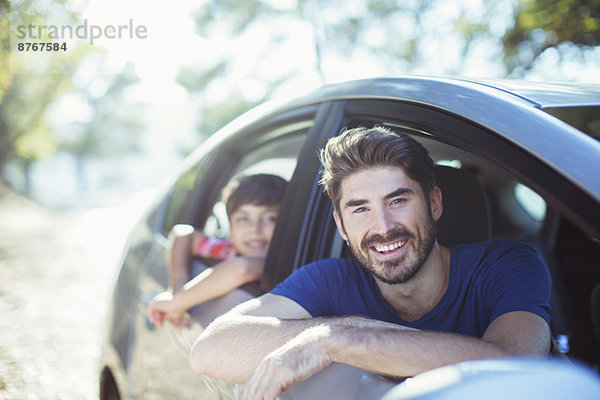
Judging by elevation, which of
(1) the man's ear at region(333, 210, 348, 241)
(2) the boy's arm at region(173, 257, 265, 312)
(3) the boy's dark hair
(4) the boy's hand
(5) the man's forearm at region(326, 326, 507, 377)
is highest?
(3) the boy's dark hair

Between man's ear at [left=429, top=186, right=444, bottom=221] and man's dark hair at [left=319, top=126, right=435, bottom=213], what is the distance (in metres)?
0.03

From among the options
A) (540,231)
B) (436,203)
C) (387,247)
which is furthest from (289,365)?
(540,231)

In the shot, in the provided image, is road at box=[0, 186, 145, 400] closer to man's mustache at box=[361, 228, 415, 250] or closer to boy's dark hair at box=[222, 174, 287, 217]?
boy's dark hair at box=[222, 174, 287, 217]

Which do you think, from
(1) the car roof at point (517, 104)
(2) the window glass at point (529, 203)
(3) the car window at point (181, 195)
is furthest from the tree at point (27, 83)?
(1) the car roof at point (517, 104)

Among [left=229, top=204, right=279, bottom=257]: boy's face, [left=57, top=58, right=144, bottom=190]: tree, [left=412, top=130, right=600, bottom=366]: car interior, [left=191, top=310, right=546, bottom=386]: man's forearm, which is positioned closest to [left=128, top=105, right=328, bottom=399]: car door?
[left=191, top=310, right=546, bottom=386]: man's forearm

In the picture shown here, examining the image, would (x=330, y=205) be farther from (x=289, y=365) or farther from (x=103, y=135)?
(x=103, y=135)

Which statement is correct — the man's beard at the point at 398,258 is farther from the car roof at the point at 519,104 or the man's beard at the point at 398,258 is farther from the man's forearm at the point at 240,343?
the car roof at the point at 519,104

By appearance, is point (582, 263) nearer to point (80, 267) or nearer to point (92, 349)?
point (92, 349)

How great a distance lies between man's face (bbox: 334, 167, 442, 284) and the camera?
1658 mm

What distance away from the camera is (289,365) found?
134cm

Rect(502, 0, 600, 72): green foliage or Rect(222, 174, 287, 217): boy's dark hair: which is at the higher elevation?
Rect(502, 0, 600, 72): green foliage

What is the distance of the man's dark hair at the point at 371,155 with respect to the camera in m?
1.67

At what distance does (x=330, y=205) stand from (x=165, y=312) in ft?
2.78

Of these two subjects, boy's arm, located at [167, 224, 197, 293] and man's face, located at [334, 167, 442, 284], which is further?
boy's arm, located at [167, 224, 197, 293]
